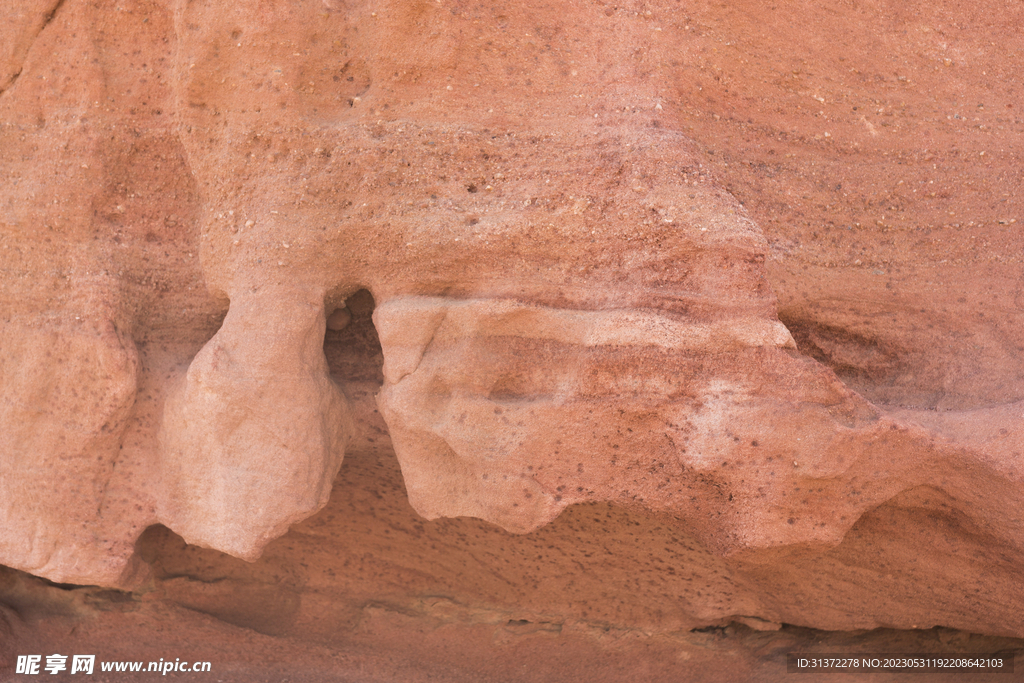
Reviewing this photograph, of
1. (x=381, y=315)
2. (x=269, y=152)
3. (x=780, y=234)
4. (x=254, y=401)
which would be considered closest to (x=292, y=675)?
(x=254, y=401)

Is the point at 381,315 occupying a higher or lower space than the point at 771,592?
higher

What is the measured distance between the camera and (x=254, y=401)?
1.82 m

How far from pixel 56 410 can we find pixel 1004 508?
219 cm

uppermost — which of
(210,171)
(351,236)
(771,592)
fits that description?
(210,171)

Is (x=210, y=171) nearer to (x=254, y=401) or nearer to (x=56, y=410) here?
(x=254, y=401)

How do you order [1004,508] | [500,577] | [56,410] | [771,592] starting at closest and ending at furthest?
[1004,508] < [56,410] < [771,592] < [500,577]

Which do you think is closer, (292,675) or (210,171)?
(210,171)

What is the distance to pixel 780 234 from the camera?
5.91 ft

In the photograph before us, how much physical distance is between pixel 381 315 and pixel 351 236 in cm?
20

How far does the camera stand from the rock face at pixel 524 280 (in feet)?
5.51

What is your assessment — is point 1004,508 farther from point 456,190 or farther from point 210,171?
point 210,171

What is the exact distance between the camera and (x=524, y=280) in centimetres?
178

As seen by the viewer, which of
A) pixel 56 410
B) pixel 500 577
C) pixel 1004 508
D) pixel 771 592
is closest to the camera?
pixel 1004 508

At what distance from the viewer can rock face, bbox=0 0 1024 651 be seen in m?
1.68
